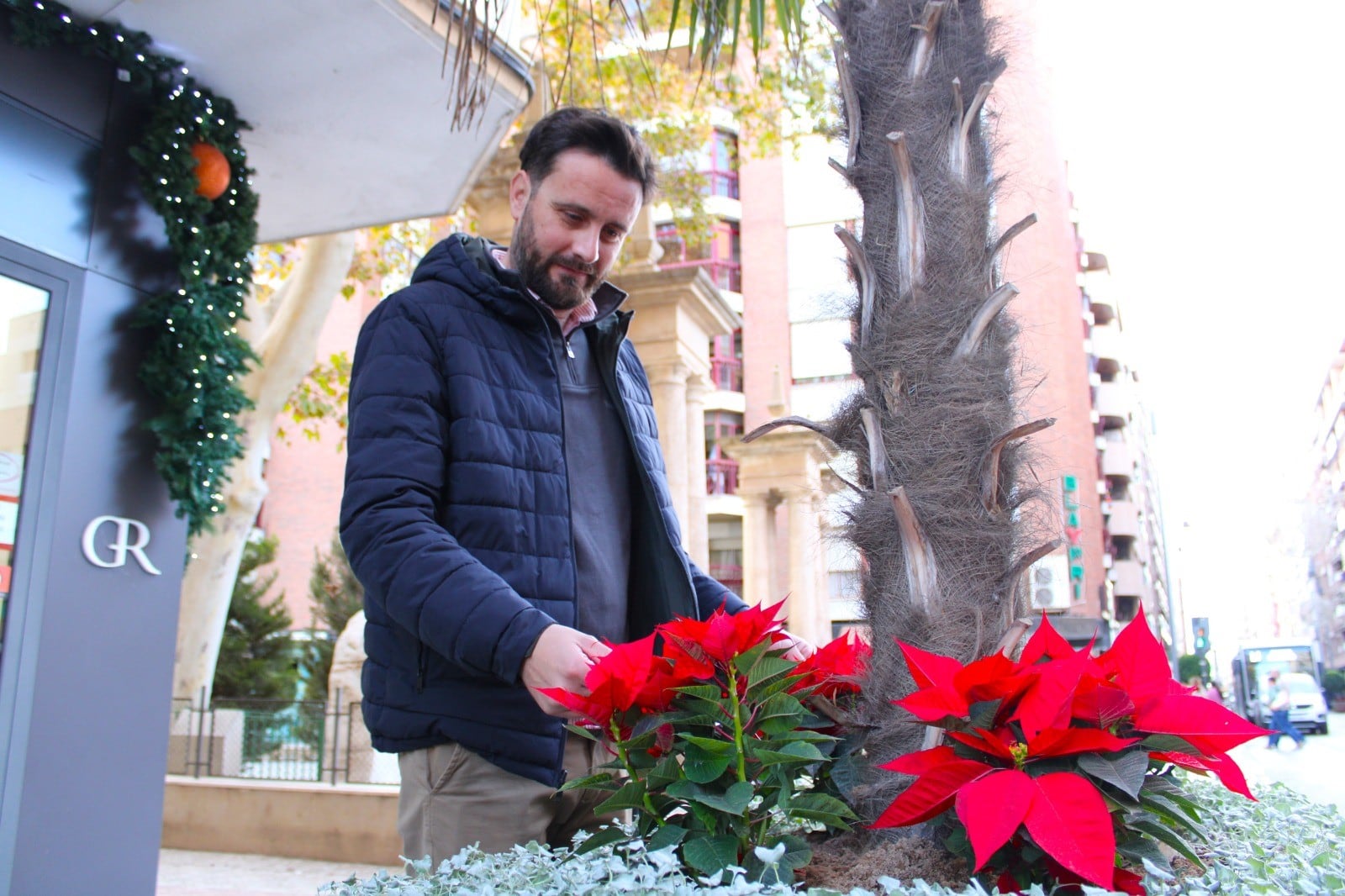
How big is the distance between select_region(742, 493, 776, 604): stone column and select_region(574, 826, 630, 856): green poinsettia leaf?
1403 centimetres

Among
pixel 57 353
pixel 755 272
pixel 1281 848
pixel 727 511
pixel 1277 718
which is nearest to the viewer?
pixel 1281 848

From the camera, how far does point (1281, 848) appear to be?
148 cm

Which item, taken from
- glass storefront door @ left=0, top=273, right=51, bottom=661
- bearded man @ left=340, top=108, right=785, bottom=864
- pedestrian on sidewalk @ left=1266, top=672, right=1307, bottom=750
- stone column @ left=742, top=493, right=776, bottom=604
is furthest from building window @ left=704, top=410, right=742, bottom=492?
bearded man @ left=340, top=108, right=785, bottom=864

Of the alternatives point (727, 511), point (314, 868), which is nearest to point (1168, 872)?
point (314, 868)

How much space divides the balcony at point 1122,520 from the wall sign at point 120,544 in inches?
2173

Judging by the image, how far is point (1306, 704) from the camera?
3108cm

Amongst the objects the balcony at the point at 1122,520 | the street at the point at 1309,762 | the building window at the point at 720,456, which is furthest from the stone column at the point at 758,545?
the balcony at the point at 1122,520

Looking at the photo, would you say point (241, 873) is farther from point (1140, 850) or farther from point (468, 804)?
point (1140, 850)

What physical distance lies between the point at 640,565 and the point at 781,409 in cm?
1371

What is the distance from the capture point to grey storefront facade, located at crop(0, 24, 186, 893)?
4199 mm

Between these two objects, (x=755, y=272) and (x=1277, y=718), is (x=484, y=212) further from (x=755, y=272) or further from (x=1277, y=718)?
(x=755, y=272)

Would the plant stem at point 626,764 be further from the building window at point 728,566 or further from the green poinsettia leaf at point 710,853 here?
the building window at point 728,566

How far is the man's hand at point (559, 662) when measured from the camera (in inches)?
58.9

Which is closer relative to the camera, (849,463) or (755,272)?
(849,463)
